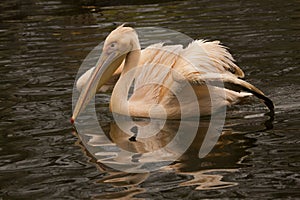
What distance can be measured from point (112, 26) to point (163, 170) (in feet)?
18.6

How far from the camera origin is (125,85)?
634cm

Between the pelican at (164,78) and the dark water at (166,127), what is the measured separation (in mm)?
160

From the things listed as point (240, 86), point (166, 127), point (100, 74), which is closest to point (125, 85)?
point (100, 74)

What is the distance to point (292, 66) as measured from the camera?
721 cm

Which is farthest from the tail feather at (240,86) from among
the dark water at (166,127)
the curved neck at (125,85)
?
the curved neck at (125,85)

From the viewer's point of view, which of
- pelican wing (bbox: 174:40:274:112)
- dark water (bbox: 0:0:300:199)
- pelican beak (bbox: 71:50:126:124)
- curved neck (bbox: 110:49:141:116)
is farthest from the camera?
curved neck (bbox: 110:49:141:116)

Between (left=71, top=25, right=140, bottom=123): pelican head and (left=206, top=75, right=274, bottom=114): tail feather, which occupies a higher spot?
(left=71, top=25, right=140, bottom=123): pelican head

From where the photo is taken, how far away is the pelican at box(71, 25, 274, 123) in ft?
19.2

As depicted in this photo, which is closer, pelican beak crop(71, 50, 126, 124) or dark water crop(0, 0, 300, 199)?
dark water crop(0, 0, 300, 199)

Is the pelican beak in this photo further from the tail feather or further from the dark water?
the tail feather

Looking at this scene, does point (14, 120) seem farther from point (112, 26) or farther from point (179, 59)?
point (112, 26)

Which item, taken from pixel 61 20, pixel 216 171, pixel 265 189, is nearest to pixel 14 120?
pixel 216 171

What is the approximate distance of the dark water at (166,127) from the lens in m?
4.58

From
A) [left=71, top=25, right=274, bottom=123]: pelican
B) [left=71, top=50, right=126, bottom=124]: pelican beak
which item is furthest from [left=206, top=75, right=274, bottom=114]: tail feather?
[left=71, top=50, right=126, bottom=124]: pelican beak
